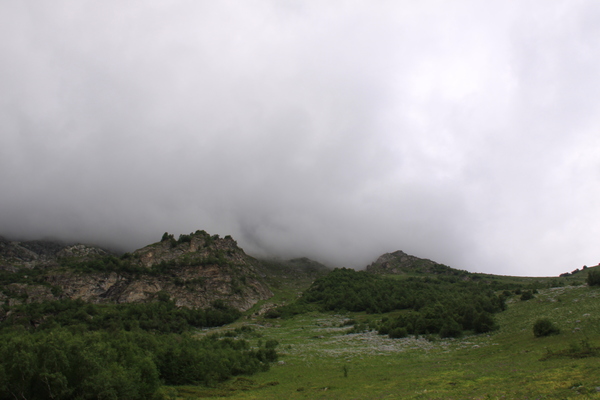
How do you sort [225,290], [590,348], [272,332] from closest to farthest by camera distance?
[590,348], [272,332], [225,290]

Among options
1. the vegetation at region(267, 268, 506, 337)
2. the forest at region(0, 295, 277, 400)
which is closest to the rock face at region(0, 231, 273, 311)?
the vegetation at region(267, 268, 506, 337)

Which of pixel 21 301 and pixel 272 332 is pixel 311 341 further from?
pixel 21 301

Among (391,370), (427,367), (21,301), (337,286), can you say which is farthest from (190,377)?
(337,286)

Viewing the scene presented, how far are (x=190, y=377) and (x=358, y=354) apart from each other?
30.5 metres

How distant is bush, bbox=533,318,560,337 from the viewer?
4188 centimetres

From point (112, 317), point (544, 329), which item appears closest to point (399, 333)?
point (544, 329)

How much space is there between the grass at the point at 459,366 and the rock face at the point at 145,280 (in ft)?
360

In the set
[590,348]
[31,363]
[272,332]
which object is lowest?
[272,332]

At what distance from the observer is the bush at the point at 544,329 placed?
41875 millimetres

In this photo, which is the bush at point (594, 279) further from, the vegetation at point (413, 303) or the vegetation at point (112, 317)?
the vegetation at point (112, 317)

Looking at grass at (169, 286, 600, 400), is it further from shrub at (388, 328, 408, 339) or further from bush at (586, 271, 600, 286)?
shrub at (388, 328, 408, 339)

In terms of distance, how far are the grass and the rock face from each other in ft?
360

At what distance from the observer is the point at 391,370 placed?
4256cm

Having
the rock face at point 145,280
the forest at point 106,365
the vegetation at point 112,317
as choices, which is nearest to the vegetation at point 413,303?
the vegetation at point 112,317
